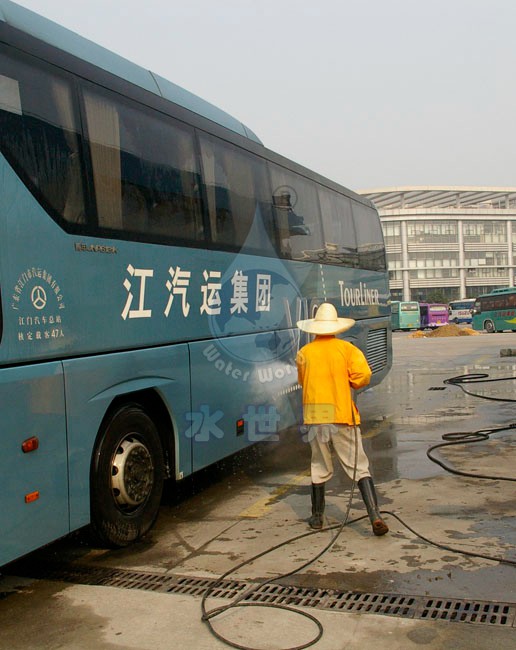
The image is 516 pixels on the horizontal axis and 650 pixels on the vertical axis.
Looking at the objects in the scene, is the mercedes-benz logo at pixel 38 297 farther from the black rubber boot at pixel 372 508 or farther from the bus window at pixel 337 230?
the bus window at pixel 337 230

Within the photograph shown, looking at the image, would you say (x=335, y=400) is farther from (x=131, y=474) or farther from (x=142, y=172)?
(x=142, y=172)

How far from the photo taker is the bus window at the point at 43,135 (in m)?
4.21

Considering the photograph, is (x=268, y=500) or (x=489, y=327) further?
(x=489, y=327)

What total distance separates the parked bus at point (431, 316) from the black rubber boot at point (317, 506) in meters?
55.4

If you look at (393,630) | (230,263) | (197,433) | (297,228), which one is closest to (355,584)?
(393,630)

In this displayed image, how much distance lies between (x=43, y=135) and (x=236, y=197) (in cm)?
288

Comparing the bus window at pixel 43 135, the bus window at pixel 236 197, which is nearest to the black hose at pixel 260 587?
the bus window at pixel 236 197

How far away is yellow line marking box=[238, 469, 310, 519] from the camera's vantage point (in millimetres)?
6121

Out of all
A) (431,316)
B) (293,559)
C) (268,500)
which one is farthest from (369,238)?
(431,316)

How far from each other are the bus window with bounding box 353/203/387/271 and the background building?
3156 inches

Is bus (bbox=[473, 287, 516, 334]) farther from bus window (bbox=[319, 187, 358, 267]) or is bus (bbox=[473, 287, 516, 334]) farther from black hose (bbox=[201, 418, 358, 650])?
black hose (bbox=[201, 418, 358, 650])

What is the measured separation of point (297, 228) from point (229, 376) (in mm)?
2720

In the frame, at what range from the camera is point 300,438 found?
10086mm

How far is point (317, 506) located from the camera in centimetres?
554
